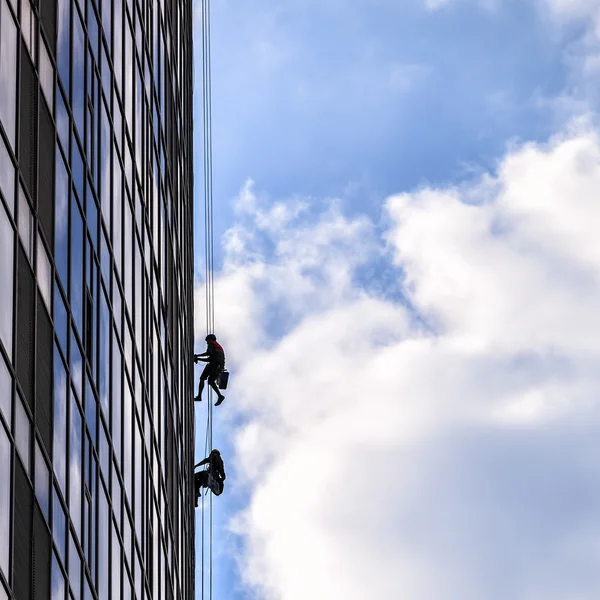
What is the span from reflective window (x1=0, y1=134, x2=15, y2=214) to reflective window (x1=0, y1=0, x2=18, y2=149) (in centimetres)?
31

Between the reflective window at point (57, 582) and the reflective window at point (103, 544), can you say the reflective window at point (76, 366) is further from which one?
the reflective window at point (57, 582)

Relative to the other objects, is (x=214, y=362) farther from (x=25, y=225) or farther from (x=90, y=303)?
(x=25, y=225)

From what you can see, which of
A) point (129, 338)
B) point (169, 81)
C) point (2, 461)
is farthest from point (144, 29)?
point (2, 461)

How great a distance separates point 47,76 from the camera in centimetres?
2297

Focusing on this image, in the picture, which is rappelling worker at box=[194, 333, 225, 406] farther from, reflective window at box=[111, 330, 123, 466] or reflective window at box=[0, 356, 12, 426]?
reflective window at box=[0, 356, 12, 426]

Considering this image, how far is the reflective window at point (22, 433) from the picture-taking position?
65.1 feet

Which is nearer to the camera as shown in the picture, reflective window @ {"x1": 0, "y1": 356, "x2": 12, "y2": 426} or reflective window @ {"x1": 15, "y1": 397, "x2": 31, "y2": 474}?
reflective window @ {"x1": 0, "y1": 356, "x2": 12, "y2": 426}

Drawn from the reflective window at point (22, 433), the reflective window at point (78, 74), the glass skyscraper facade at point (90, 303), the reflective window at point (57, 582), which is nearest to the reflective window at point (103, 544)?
the glass skyscraper facade at point (90, 303)

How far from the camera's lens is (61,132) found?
24266 mm

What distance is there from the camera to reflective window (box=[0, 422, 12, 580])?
60.8 ft

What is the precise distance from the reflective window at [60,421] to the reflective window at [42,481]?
2.31ft

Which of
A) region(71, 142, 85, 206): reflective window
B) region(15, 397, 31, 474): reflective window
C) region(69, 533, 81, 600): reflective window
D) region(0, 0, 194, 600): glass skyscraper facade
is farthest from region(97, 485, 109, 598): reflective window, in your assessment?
region(15, 397, 31, 474): reflective window

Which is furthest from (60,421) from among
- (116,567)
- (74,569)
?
(116,567)

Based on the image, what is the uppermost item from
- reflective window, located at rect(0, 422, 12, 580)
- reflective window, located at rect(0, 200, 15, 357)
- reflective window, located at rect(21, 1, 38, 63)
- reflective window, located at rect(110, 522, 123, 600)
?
reflective window, located at rect(21, 1, 38, 63)
